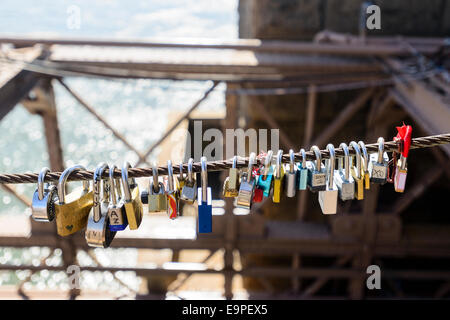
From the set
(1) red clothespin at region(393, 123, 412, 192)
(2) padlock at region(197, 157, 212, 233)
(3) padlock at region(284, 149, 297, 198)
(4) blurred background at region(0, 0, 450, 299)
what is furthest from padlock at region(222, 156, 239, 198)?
(4) blurred background at region(0, 0, 450, 299)

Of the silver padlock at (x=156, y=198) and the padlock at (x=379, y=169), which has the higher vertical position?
the padlock at (x=379, y=169)

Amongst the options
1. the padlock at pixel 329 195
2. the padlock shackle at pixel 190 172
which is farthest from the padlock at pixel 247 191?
the padlock at pixel 329 195

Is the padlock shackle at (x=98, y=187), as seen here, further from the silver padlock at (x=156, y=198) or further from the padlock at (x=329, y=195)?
the padlock at (x=329, y=195)

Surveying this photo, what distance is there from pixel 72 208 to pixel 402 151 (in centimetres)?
146

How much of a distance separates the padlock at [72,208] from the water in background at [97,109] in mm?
A: 21848

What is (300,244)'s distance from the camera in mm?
5426

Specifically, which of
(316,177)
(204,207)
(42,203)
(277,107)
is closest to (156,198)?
(204,207)

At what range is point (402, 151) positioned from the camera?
169 centimetres

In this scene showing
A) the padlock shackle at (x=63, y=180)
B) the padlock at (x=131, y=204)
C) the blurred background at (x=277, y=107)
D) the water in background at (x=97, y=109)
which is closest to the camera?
the padlock shackle at (x=63, y=180)

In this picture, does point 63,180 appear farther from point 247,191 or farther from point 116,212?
point 247,191

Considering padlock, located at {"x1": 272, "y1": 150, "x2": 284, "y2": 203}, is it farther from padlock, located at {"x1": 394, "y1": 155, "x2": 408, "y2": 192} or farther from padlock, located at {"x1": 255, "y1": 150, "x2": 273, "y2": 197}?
padlock, located at {"x1": 394, "y1": 155, "x2": 408, "y2": 192}

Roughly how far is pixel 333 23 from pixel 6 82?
5.67 m

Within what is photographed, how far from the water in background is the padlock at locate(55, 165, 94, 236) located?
21.8m

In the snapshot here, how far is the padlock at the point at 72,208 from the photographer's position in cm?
172
